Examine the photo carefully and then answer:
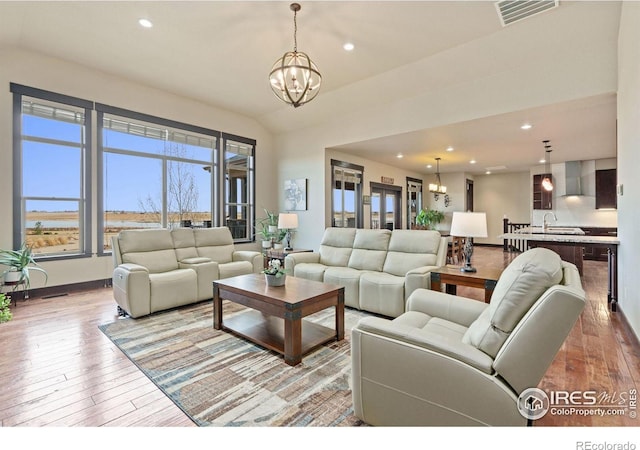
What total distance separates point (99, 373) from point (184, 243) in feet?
8.35

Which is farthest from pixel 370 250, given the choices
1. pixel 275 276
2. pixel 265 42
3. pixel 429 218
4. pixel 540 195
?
pixel 540 195

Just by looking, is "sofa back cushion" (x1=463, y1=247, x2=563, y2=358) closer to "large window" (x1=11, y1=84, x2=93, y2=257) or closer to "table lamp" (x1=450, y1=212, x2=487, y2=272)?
"table lamp" (x1=450, y1=212, x2=487, y2=272)

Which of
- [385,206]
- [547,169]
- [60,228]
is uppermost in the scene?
[547,169]

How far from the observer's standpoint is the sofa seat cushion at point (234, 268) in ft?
14.8

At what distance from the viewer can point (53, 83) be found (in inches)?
182

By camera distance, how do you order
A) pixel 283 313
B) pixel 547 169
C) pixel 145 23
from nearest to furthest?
pixel 283 313, pixel 145 23, pixel 547 169

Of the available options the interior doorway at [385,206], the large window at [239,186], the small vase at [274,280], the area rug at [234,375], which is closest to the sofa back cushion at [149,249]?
the area rug at [234,375]

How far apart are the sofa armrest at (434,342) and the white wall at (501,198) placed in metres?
10.6

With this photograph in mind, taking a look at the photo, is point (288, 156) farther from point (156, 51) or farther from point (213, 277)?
point (213, 277)

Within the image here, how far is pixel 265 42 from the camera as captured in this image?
164 inches

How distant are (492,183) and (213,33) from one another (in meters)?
10.7

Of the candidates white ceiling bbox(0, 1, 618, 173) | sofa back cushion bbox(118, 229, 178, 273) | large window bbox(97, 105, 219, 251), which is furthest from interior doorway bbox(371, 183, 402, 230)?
sofa back cushion bbox(118, 229, 178, 273)

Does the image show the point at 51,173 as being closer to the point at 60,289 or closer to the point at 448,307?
the point at 60,289
